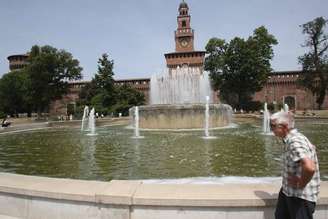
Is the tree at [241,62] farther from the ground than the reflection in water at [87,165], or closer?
farther from the ground

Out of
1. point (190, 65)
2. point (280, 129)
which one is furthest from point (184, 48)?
point (280, 129)

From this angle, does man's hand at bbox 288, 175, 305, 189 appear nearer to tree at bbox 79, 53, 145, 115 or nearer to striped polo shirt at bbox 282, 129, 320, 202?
striped polo shirt at bbox 282, 129, 320, 202

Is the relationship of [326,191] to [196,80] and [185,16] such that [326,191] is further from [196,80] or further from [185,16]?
[185,16]

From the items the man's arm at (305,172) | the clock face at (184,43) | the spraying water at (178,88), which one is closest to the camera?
the man's arm at (305,172)

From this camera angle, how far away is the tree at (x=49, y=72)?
46625 mm

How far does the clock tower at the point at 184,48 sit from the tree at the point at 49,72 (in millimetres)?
27018

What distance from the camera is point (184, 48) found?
242ft

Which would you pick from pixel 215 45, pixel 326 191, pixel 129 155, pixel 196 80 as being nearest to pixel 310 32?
pixel 215 45

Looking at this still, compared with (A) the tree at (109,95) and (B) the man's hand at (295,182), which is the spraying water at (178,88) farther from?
(B) the man's hand at (295,182)

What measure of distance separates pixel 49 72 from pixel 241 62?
85.1 feet

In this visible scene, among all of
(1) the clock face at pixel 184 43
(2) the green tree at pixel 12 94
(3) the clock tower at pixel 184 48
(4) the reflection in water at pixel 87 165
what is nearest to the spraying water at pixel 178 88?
(4) the reflection in water at pixel 87 165

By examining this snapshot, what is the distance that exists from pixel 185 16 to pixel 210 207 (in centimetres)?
7245

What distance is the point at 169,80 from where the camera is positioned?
2777 cm

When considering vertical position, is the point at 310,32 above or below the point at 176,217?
above
